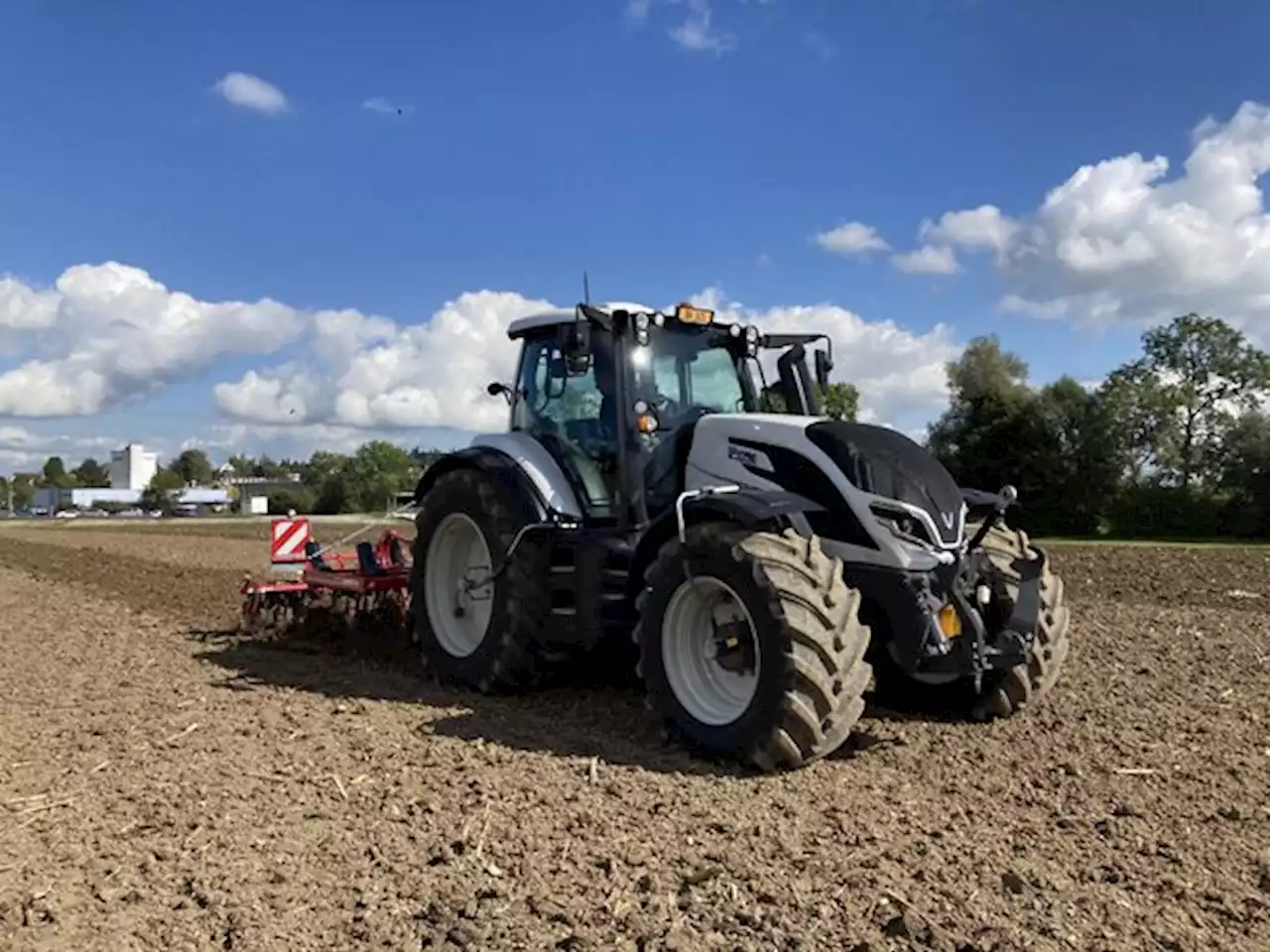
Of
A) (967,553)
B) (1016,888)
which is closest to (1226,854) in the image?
(1016,888)

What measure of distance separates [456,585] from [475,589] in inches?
13.3

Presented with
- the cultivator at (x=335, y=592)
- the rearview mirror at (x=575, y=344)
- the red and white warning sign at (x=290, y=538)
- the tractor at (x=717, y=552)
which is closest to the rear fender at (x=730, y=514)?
the tractor at (x=717, y=552)

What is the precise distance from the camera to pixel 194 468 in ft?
517

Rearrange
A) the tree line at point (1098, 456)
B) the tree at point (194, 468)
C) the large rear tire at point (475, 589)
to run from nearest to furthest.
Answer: the large rear tire at point (475, 589)
the tree line at point (1098, 456)
the tree at point (194, 468)

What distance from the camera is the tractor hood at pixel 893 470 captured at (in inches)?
231

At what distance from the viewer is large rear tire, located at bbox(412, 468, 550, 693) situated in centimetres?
723

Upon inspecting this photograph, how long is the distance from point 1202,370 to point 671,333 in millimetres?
59442

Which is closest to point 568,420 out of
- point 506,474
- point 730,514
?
point 506,474

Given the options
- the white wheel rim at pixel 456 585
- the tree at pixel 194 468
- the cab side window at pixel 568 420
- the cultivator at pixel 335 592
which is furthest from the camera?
the tree at pixel 194 468

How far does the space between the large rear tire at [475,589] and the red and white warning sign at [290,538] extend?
9.91 feet

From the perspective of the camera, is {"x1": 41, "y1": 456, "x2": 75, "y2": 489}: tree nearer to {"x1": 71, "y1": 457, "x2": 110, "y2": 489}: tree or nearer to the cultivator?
{"x1": 71, "y1": 457, "x2": 110, "y2": 489}: tree

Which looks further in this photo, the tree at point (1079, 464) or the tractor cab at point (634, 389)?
the tree at point (1079, 464)

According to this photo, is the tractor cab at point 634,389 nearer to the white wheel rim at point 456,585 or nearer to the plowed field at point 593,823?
the white wheel rim at point 456,585

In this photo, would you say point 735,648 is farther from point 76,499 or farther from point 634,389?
point 76,499
